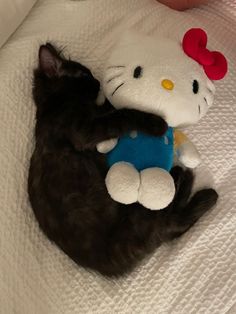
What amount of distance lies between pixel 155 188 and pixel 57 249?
1.21ft

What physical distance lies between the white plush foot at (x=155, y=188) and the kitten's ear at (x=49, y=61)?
1.27ft

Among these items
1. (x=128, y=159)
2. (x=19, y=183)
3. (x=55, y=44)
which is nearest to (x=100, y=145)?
(x=128, y=159)

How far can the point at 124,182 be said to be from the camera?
91 centimetres

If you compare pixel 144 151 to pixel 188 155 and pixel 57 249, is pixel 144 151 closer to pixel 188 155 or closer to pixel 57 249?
pixel 188 155

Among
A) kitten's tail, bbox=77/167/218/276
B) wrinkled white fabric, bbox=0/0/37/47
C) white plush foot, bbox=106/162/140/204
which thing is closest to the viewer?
white plush foot, bbox=106/162/140/204

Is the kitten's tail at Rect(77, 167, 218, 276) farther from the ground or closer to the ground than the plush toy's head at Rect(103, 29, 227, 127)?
closer to the ground

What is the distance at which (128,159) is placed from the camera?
970mm

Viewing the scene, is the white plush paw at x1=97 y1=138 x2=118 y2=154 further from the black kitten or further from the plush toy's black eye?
the plush toy's black eye

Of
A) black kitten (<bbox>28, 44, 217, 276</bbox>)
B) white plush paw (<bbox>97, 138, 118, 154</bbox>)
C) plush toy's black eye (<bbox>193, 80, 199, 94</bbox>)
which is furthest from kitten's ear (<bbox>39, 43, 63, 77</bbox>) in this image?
plush toy's black eye (<bbox>193, 80, 199, 94</bbox>)

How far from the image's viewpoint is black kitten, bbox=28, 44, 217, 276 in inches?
40.7

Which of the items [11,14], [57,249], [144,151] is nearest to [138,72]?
[144,151]

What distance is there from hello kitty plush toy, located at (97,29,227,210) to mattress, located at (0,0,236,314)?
246 millimetres

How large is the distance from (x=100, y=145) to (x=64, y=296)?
386 millimetres

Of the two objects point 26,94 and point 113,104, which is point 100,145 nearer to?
point 113,104
